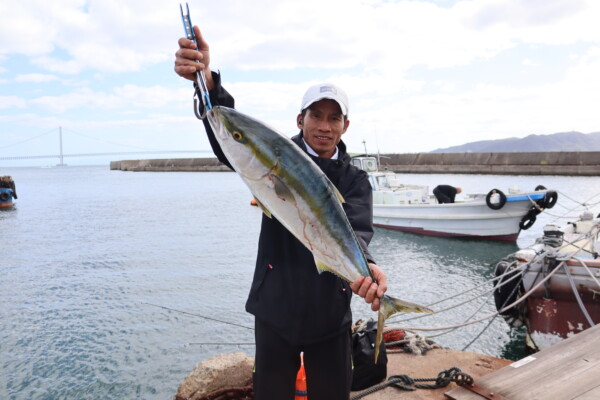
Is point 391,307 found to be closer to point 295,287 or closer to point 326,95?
point 295,287

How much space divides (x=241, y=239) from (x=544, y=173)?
49.9 m

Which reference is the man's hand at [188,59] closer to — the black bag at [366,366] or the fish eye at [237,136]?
the fish eye at [237,136]

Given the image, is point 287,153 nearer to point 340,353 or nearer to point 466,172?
point 340,353

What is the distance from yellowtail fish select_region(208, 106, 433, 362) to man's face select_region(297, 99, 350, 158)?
20.9 inches

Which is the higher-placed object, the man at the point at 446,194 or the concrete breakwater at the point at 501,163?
the concrete breakwater at the point at 501,163

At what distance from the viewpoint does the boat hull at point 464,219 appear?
17.7 metres

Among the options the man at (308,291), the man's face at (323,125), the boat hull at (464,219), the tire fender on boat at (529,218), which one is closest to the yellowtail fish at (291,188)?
the man at (308,291)

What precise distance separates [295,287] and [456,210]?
693 inches

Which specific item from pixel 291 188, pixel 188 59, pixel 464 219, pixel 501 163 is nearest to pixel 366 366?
pixel 291 188

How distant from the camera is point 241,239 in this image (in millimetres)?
19891

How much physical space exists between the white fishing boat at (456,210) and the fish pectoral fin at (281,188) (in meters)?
17.3

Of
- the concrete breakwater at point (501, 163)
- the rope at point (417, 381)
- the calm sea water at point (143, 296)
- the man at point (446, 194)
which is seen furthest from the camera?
the concrete breakwater at point (501, 163)

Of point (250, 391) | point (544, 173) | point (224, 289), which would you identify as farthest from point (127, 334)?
point (544, 173)

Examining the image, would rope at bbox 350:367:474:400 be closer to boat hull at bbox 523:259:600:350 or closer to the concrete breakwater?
boat hull at bbox 523:259:600:350
